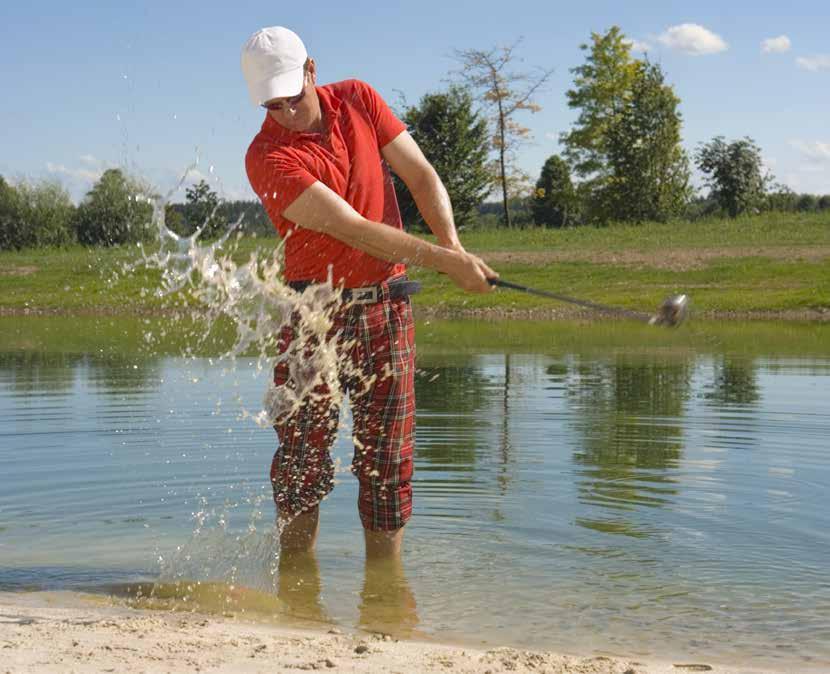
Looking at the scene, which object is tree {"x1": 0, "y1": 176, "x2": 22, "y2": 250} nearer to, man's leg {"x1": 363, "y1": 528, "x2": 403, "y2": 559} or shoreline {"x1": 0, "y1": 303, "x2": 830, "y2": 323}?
shoreline {"x1": 0, "y1": 303, "x2": 830, "y2": 323}

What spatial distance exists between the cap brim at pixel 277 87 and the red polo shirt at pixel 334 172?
0.76 ft

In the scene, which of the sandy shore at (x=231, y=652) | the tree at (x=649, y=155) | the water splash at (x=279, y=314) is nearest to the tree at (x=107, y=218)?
the tree at (x=649, y=155)

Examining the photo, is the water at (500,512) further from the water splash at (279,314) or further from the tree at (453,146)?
the tree at (453,146)

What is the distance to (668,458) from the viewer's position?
8438 millimetres

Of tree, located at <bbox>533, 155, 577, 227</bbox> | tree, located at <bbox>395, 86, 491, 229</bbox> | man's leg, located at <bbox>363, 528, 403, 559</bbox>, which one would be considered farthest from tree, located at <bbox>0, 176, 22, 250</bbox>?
man's leg, located at <bbox>363, 528, 403, 559</bbox>

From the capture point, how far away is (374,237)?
4965 millimetres

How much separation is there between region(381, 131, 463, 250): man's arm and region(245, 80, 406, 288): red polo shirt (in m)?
0.06

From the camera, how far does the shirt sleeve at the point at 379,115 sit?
528 centimetres

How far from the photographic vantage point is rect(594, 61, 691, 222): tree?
4672 centimetres

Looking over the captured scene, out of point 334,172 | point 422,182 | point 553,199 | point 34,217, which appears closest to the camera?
point 334,172

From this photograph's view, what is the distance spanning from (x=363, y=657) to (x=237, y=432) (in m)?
5.64

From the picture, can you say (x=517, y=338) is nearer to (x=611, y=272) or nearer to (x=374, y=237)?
(x=611, y=272)

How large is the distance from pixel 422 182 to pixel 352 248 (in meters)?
0.50

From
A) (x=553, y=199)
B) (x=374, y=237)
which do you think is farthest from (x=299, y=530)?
(x=553, y=199)
